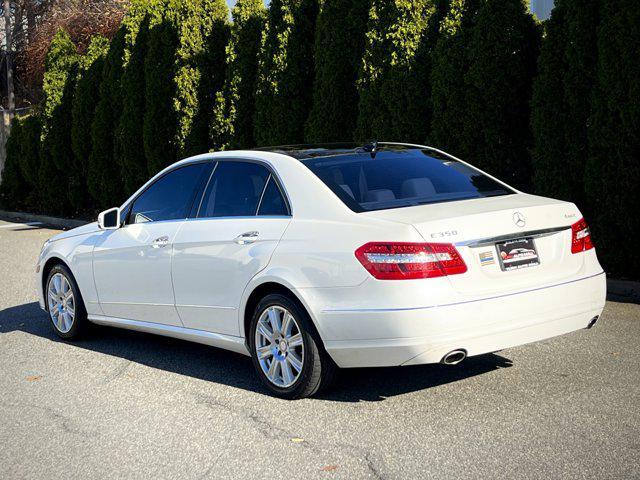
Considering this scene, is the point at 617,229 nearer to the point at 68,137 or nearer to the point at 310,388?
the point at 310,388

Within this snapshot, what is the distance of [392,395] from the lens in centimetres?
621

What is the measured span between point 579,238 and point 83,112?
1719 cm

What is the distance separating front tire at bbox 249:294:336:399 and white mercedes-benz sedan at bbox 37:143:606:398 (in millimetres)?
10

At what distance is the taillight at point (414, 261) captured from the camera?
546 centimetres

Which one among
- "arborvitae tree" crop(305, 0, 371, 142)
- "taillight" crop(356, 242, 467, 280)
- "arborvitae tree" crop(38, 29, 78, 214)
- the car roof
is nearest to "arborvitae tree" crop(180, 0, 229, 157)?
"arborvitae tree" crop(305, 0, 371, 142)

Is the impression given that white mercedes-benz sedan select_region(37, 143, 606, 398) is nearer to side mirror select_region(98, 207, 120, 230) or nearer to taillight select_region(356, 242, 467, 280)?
taillight select_region(356, 242, 467, 280)

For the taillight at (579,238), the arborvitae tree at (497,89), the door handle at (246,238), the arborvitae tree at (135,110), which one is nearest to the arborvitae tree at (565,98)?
the arborvitae tree at (497,89)

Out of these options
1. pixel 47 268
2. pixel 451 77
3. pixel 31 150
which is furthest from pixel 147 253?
pixel 31 150

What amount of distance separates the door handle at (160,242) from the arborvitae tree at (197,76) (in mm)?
10781

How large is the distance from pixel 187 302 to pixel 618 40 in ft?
17.9

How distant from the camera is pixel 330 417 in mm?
5789

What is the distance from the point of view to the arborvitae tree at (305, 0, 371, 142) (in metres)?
Answer: 14.0

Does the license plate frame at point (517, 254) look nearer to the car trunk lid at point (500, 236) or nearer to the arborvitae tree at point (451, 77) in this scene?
the car trunk lid at point (500, 236)

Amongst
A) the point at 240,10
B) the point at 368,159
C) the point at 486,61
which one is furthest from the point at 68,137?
the point at 368,159
